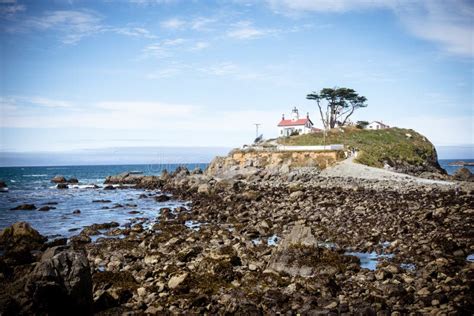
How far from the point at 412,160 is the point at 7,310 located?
243 ft

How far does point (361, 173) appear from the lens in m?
52.8

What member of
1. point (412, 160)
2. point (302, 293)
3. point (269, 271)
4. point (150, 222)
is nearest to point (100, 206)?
point (150, 222)

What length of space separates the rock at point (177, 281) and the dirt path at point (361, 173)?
38717 mm

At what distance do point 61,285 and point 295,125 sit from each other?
84.1m

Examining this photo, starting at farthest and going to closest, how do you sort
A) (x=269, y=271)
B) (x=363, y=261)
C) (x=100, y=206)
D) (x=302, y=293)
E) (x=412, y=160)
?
(x=412, y=160)
(x=100, y=206)
(x=363, y=261)
(x=269, y=271)
(x=302, y=293)

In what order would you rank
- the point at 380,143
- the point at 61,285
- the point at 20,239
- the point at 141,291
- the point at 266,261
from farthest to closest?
the point at 380,143 → the point at 20,239 → the point at 266,261 → the point at 141,291 → the point at 61,285

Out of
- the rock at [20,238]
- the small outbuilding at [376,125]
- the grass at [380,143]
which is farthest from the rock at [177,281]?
the small outbuilding at [376,125]

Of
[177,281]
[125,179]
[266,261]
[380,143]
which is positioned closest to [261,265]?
[266,261]

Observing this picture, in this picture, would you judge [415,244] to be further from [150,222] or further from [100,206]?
[100,206]

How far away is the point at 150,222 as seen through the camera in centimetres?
3002

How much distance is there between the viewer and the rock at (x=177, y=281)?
44.5 ft

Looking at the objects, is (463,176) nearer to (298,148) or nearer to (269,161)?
(298,148)

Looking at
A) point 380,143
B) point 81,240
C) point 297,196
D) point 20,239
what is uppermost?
point 380,143

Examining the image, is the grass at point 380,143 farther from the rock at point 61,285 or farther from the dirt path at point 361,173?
the rock at point 61,285
